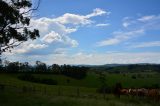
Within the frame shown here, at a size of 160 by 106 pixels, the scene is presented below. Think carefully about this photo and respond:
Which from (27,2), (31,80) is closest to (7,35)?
(27,2)

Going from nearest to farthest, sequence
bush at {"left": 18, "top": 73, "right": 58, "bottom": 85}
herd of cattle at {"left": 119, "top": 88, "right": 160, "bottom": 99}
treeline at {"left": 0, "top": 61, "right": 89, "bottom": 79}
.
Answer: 1. herd of cattle at {"left": 119, "top": 88, "right": 160, "bottom": 99}
2. bush at {"left": 18, "top": 73, "right": 58, "bottom": 85}
3. treeline at {"left": 0, "top": 61, "right": 89, "bottom": 79}

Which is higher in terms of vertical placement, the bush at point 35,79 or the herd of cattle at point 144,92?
the bush at point 35,79

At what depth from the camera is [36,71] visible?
143625 mm

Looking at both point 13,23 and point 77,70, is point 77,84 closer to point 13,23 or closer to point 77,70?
point 77,70

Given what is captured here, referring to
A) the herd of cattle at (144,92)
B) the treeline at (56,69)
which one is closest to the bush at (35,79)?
the treeline at (56,69)

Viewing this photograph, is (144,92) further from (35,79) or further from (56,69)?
(56,69)

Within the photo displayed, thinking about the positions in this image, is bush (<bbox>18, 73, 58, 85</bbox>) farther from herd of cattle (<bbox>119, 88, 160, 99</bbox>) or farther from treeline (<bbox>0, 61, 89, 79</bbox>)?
herd of cattle (<bbox>119, 88, 160, 99</bbox>)

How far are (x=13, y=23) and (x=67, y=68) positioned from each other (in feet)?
358

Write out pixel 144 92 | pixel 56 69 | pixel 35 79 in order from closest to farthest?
pixel 144 92
pixel 35 79
pixel 56 69

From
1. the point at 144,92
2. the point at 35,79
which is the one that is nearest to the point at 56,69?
the point at 35,79

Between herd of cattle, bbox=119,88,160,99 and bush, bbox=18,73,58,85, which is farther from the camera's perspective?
bush, bbox=18,73,58,85

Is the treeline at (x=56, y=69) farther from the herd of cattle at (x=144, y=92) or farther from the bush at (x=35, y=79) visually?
the herd of cattle at (x=144, y=92)

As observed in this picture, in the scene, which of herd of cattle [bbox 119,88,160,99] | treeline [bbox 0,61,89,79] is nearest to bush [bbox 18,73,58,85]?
treeline [bbox 0,61,89,79]

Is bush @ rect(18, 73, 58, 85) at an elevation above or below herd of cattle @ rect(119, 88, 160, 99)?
above
